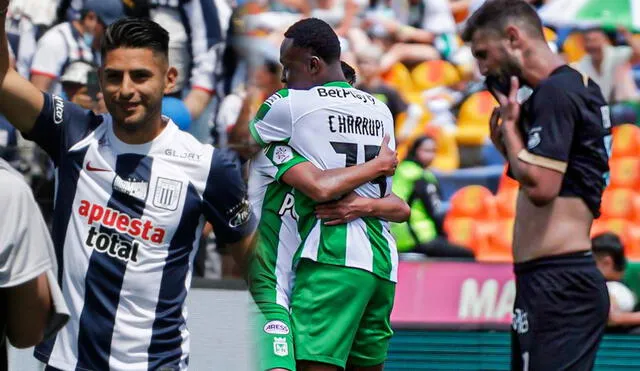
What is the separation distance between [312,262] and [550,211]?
39.4 inches

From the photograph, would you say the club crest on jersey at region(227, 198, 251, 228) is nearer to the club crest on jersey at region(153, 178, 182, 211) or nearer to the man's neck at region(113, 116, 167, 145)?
the club crest on jersey at region(153, 178, 182, 211)

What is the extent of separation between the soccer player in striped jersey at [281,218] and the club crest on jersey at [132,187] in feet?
2.57

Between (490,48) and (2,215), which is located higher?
(490,48)

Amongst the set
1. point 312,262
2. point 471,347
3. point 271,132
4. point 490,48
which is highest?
point 490,48

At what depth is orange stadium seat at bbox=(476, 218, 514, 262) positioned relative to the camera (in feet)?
36.8

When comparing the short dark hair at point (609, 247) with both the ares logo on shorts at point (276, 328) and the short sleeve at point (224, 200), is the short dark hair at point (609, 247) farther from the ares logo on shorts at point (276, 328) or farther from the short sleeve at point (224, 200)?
the short sleeve at point (224, 200)

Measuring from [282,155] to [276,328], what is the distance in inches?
27.8

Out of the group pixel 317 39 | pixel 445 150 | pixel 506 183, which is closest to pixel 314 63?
pixel 317 39

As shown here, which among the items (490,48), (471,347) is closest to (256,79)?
(471,347)

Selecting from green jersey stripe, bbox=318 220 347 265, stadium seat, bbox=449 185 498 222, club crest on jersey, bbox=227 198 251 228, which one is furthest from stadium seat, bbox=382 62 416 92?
club crest on jersey, bbox=227 198 251 228

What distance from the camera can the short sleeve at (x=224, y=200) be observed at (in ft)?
15.0

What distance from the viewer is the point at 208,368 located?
5.88 m

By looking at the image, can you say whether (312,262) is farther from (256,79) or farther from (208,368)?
(256,79)

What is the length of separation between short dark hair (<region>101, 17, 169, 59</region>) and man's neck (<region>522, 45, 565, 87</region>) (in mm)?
1483
